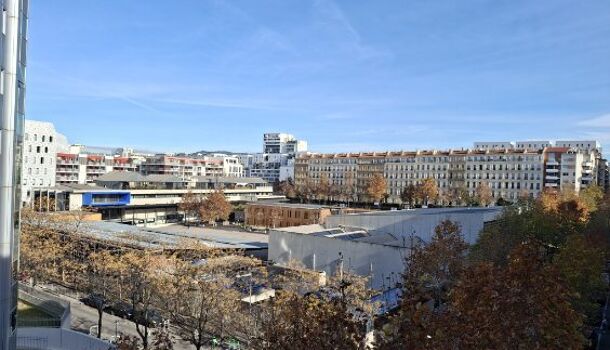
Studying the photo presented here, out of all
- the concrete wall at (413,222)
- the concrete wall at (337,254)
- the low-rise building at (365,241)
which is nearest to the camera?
the concrete wall at (337,254)

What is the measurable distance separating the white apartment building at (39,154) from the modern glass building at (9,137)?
7211cm

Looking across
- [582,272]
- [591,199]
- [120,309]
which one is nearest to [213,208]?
[120,309]

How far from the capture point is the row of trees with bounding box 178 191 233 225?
78625 mm

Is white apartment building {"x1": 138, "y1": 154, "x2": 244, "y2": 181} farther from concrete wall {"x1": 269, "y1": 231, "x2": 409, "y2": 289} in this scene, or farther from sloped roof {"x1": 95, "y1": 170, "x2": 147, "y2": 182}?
concrete wall {"x1": 269, "y1": 231, "x2": 409, "y2": 289}

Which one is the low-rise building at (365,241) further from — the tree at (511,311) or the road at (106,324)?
the tree at (511,311)

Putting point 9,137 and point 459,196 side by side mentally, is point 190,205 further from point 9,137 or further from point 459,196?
point 9,137

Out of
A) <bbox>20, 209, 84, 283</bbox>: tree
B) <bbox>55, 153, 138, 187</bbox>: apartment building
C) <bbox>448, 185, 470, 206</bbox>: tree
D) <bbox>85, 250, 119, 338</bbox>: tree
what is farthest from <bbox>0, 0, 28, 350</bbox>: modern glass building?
<bbox>55, 153, 138, 187</bbox>: apartment building

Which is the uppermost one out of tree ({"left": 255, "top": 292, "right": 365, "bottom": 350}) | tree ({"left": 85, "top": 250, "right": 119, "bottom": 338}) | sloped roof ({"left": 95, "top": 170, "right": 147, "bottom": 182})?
sloped roof ({"left": 95, "top": 170, "right": 147, "bottom": 182})

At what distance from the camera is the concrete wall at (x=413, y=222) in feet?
140

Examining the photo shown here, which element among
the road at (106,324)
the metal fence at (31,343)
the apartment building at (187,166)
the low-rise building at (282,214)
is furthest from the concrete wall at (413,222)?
the apartment building at (187,166)

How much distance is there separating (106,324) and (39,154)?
2448 inches

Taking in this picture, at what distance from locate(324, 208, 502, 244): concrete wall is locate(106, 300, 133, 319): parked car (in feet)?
71.9

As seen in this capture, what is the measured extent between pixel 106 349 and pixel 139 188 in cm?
6603

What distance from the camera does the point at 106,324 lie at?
95.8 feet
